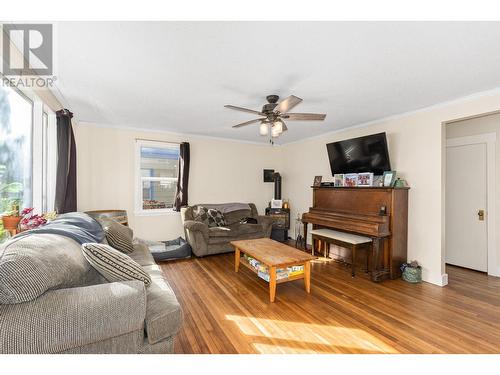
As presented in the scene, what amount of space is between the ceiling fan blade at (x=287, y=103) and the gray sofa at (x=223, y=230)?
2.36 m

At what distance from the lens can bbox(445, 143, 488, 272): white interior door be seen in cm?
335

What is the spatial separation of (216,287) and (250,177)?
3060 mm

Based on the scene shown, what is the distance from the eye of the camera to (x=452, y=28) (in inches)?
58.3

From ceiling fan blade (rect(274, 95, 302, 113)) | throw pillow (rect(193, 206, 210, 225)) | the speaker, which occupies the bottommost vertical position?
→ throw pillow (rect(193, 206, 210, 225))

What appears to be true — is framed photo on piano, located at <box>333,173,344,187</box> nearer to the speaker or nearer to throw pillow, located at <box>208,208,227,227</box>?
the speaker

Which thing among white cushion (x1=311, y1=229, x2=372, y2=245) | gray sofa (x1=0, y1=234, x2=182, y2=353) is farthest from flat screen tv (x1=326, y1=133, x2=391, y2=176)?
gray sofa (x1=0, y1=234, x2=182, y2=353)

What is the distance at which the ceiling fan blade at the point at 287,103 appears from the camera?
2056 mm

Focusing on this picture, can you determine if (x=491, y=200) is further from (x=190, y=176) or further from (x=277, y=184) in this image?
(x=190, y=176)

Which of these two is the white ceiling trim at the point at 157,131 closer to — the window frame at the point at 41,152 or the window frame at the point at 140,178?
the window frame at the point at 140,178

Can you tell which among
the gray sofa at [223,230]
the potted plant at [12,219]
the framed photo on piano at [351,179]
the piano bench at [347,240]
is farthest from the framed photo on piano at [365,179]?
the potted plant at [12,219]

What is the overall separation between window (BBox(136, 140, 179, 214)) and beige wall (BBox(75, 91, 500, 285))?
149 mm

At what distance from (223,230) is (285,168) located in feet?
8.00
